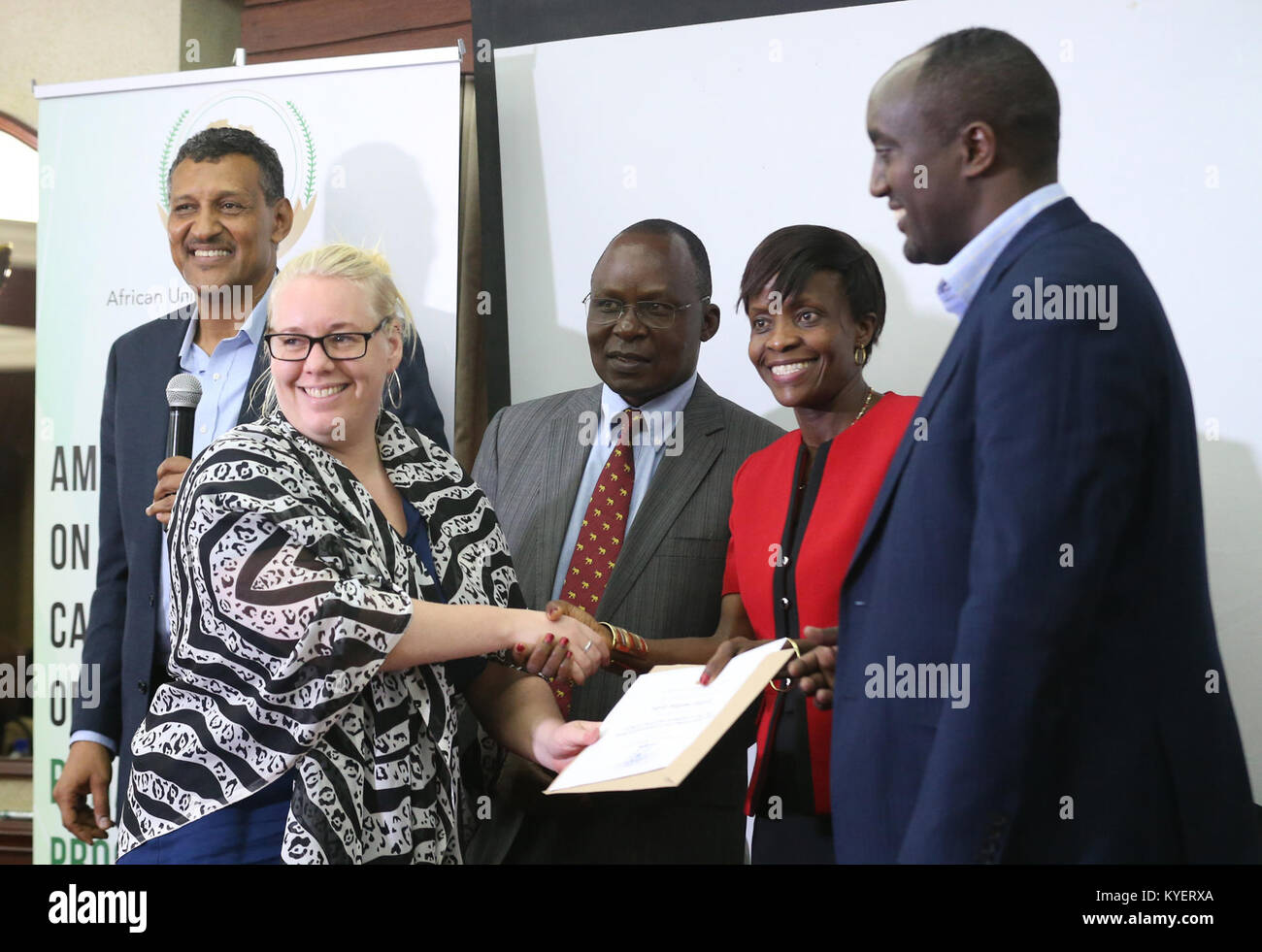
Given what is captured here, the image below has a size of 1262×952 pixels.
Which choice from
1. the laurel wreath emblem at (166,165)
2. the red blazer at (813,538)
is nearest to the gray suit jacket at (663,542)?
the red blazer at (813,538)

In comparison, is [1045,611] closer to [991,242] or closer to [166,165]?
[991,242]

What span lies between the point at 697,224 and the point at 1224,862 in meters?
1.86

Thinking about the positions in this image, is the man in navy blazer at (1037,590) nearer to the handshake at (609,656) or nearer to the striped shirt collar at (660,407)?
the handshake at (609,656)

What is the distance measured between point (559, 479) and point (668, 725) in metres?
0.91

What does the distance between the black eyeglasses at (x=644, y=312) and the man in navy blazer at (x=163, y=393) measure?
0.48m

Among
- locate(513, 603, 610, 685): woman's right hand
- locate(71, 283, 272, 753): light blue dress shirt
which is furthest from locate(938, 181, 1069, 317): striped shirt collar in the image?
locate(71, 283, 272, 753): light blue dress shirt

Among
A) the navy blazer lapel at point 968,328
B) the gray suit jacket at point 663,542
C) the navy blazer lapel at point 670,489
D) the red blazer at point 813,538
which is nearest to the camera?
the navy blazer lapel at point 968,328

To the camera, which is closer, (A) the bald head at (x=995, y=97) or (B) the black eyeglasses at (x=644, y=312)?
(A) the bald head at (x=995, y=97)

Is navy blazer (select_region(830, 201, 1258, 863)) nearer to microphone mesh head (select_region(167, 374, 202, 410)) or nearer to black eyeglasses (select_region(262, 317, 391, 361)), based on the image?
black eyeglasses (select_region(262, 317, 391, 361))

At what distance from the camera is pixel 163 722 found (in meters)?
2.13

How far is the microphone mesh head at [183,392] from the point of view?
281 centimetres

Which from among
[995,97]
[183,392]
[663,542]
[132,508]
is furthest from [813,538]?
[132,508]
